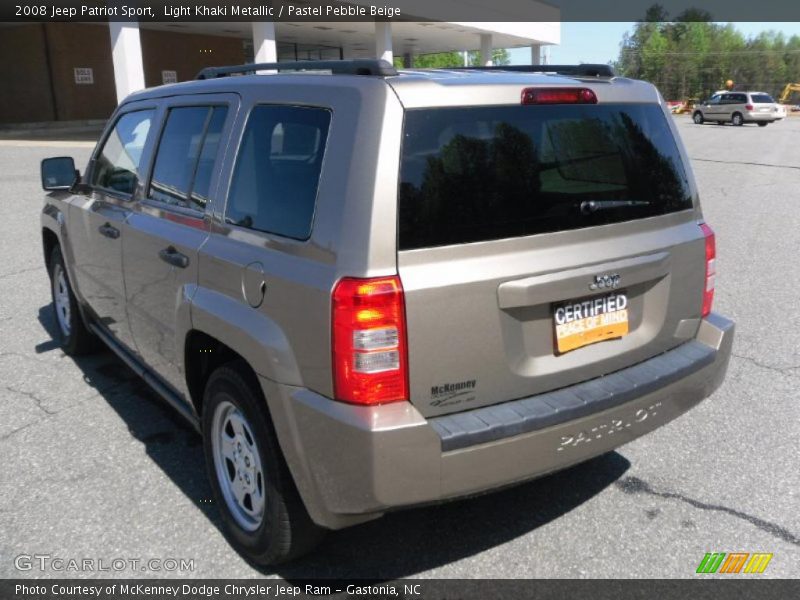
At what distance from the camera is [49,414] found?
4.38 metres

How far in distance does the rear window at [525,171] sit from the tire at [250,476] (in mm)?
923

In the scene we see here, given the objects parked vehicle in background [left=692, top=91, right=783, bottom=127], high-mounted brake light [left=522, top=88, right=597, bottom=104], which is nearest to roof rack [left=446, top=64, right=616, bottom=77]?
high-mounted brake light [left=522, top=88, right=597, bottom=104]

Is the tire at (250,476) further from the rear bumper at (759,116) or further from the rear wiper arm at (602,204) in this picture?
the rear bumper at (759,116)

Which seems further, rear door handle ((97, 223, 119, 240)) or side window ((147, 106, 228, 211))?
rear door handle ((97, 223, 119, 240))

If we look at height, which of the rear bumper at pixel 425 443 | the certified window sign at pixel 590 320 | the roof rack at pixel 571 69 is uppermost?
the roof rack at pixel 571 69

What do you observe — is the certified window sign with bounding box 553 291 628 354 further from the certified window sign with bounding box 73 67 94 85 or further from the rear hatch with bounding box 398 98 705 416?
the certified window sign with bounding box 73 67 94 85

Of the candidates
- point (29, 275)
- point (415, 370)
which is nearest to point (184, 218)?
point (415, 370)

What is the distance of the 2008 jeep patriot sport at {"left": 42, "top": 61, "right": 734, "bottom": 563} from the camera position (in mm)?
2377

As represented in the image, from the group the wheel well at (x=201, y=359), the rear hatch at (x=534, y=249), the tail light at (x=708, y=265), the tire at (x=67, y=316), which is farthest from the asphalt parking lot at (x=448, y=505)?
the tail light at (x=708, y=265)

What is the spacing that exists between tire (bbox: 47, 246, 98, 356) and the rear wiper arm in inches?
145

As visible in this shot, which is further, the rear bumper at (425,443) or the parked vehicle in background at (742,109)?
the parked vehicle in background at (742,109)

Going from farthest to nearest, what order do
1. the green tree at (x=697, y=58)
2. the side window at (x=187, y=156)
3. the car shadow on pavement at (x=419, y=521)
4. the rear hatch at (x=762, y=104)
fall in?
the green tree at (x=697, y=58)
the rear hatch at (x=762, y=104)
the side window at (x=187, y=156)
the car shadow on pavement at (x=419, y=521)

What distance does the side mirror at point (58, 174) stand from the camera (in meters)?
4.86

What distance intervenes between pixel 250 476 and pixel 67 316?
9.94 ft
